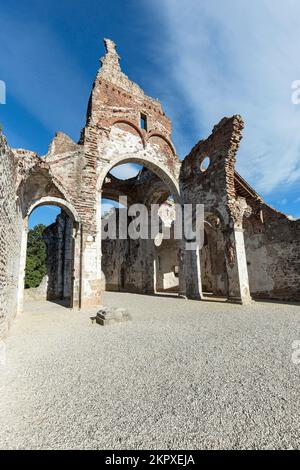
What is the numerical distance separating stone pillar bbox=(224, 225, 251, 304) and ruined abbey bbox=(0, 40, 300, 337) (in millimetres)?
42

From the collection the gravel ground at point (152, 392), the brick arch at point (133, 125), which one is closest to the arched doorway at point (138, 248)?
the brick arch at point (133, 125)

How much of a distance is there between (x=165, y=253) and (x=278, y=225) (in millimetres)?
10952

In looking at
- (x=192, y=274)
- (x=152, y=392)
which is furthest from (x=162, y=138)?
(x=152, y=392)

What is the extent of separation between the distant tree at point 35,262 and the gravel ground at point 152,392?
29.2 feet

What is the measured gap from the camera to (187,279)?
1125 centimetres

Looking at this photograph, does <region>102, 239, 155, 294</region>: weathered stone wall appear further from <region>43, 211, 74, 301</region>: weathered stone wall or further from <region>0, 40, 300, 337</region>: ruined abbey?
<region>43, 211, 74, 301</region>: weathered stone wall

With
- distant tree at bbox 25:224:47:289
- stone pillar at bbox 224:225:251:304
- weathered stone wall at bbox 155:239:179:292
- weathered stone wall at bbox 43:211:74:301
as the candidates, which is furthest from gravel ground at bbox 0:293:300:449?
weathered stone wall at bbox 155:239:179:292

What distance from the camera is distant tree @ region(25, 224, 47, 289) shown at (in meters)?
12.3

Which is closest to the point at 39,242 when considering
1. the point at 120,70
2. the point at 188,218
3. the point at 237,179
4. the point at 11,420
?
the point at 188,218

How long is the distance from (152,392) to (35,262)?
1252 centimetres

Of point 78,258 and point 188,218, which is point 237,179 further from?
point 78,258

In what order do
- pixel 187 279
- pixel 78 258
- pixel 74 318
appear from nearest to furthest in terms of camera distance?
pixel 74 318 → pixel 78 258 → pixel 187 279

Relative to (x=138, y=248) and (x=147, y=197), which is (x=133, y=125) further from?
(x=138, y=248)

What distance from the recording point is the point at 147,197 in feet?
50.9
